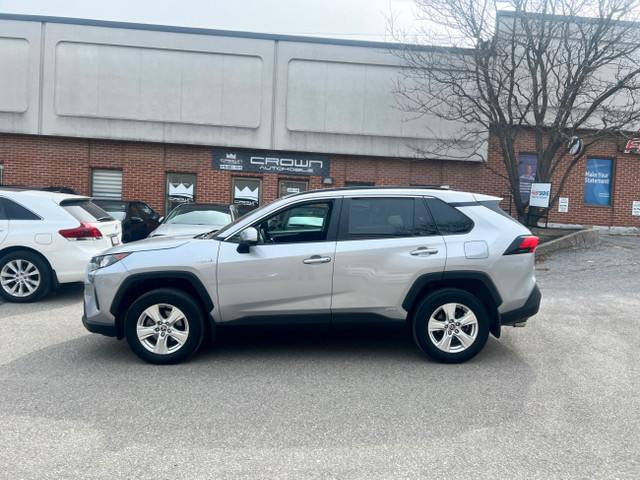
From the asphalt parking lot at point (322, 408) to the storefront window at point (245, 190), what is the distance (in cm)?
1194

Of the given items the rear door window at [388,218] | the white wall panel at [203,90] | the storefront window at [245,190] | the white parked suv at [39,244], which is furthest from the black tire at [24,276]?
the storefront window at [245,190]

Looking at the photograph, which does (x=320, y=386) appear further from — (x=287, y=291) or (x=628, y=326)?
(x=628, y=326)

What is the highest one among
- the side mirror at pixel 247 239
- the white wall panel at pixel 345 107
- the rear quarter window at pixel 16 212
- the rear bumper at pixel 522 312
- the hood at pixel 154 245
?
the white wall panel at pixel 345 107

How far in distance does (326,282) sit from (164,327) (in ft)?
5.23

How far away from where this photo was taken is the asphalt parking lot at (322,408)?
3.76 m

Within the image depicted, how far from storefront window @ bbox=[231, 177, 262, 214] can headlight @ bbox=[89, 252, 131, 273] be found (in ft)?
43.2

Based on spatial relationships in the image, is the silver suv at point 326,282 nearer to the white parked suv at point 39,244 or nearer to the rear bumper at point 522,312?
the rear bumper at point 522,312

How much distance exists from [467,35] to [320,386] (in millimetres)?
13003

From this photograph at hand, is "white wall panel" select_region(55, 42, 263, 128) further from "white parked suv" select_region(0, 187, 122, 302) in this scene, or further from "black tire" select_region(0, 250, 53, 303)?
"black tire" select_region(0, 250, 53, 303)

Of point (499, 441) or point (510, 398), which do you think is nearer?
point (499, 441)

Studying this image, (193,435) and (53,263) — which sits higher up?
(53,263)

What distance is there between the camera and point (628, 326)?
7715mm

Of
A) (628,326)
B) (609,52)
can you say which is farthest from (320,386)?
(609,52)

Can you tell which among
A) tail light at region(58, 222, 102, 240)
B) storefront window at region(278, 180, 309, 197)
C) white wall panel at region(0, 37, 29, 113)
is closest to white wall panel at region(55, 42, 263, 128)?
white wall panel at region(0, 37, 29, 113)
